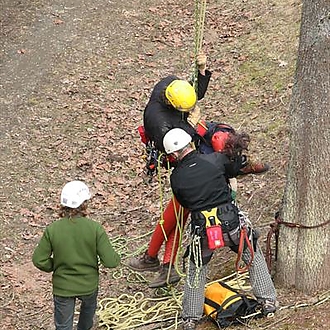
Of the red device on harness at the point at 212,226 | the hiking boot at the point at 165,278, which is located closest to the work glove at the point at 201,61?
the red device on harness at the point at 212,226

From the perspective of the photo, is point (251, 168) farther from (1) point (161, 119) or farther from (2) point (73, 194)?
(2) point (73, 194)

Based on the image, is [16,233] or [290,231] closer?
[290,231]

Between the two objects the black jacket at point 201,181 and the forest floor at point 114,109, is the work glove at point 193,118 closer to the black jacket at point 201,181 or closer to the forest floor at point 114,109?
the black jacket at point 201,181

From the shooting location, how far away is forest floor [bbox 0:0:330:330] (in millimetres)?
7613

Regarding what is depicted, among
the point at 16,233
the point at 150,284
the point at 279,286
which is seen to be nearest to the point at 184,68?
the point at 16,233

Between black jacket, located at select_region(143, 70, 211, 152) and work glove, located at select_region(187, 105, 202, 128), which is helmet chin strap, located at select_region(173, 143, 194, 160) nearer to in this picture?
black jacket, located at select_region(143, 70, 211, 152)

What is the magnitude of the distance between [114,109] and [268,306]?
6.29 meters

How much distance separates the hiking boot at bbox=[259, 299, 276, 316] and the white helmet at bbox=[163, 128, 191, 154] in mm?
1394

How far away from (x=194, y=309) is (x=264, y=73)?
6624mm

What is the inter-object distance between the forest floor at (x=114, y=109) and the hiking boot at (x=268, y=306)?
7 centimetres

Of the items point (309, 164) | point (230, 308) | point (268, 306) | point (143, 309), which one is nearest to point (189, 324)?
point (230, 308)

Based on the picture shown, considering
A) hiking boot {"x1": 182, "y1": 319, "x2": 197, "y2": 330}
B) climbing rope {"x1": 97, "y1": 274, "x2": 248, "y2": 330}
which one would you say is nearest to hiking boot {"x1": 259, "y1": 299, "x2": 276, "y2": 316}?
climbing rope {"x1": 97, "y1": 274, "x2": 248, "y2": 330}

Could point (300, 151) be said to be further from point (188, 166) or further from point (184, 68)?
point (184, 68)

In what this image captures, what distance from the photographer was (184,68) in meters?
12.6
